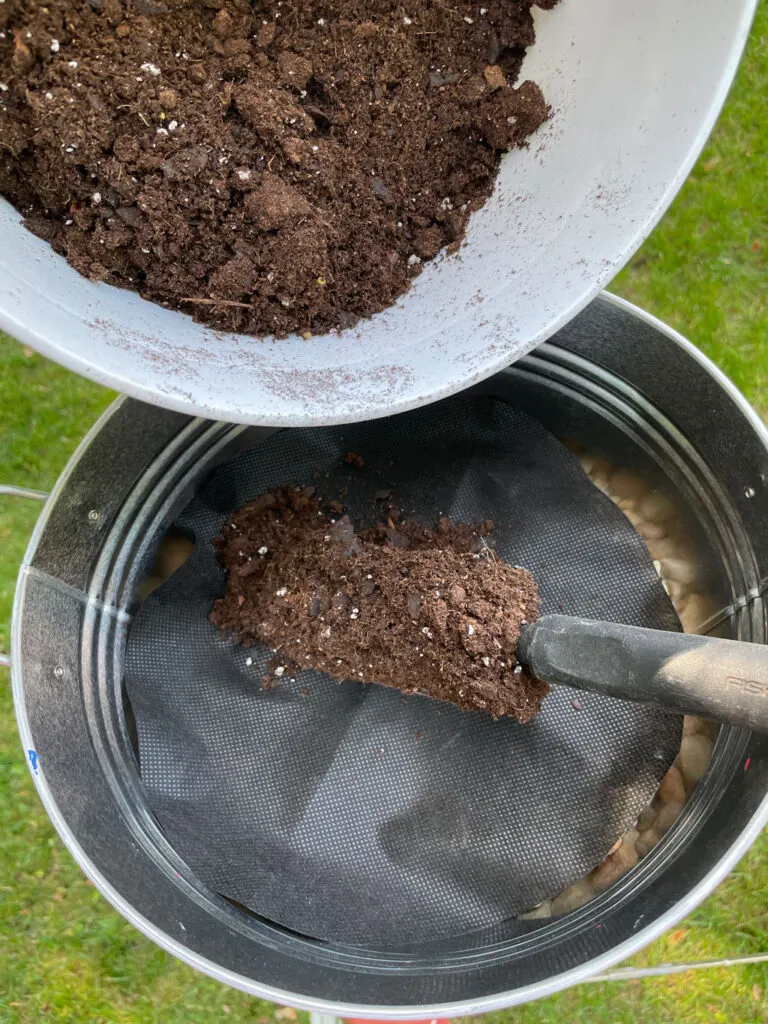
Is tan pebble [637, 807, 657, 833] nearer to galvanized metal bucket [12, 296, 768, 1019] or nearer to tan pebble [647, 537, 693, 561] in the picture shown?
galvanized metal bucket [12, 296, 768, 1019]

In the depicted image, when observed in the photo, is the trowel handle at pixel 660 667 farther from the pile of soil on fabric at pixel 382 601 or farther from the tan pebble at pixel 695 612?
the tan pebble at pixel 695 612

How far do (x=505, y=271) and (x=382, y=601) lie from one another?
47cm

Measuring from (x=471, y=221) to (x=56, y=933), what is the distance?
1.45 m

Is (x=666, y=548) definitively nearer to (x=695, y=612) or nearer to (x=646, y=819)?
(x=695, y=612)

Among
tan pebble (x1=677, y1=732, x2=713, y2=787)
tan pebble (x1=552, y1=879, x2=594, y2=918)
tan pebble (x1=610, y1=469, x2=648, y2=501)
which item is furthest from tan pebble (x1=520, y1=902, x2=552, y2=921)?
tan pebble (x1=610, y1=469, x2=648, y2=501)

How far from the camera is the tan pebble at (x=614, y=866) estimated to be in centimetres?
113

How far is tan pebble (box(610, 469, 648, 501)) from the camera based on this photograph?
1.31 m

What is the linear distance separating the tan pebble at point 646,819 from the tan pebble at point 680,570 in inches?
14.6

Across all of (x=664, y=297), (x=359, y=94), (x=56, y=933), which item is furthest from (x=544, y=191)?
(x=56, y=933)

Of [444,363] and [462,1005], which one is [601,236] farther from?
[462,1005]

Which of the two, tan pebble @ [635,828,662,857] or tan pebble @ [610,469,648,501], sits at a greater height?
tan pebble @ [610,469,648,501]

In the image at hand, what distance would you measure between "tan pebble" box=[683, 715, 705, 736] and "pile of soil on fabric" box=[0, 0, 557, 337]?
2.71ft

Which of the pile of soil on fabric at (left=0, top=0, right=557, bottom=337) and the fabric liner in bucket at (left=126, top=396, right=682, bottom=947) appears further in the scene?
the fabric liner in bucket at (left=126, top=396, right=682, bottom=947)

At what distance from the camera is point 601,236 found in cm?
79
